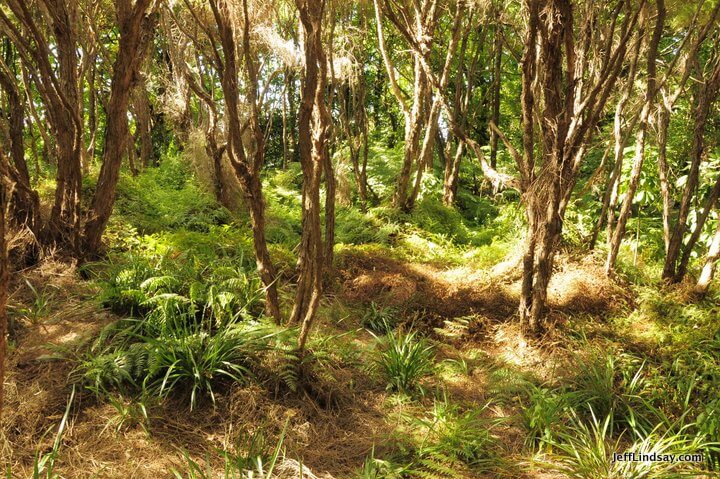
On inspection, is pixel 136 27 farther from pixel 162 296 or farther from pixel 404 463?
pixel 404 463

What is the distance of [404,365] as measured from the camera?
4238mm

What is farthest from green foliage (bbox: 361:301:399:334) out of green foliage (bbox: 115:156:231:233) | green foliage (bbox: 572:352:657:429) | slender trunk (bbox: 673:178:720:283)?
green foliage (bbox: 115:156:231:233)

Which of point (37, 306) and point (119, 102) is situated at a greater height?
point (119, 102)

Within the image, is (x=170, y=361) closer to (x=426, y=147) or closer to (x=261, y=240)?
(x=261, y=240)

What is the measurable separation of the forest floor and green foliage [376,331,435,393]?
2.9 inches

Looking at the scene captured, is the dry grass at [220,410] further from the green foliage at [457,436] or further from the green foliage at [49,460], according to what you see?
the green foliage at [457,436]

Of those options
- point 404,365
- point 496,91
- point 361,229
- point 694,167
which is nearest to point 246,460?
point 404,365

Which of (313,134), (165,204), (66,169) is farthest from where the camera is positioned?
(165,204)

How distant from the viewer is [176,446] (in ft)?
10.7

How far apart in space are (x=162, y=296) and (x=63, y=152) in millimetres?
2459

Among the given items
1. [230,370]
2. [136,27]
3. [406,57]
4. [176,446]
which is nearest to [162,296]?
[230,370]

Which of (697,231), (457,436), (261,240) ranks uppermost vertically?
(261,240)

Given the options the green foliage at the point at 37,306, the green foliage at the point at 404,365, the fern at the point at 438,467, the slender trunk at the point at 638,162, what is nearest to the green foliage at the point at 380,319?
the green foliage at the point at 404,365

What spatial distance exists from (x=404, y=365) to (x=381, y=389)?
0.29 m
